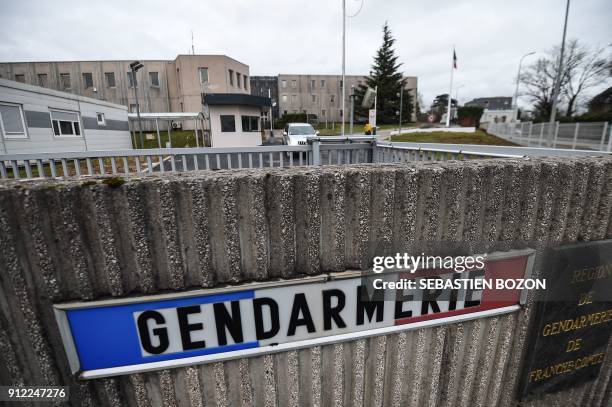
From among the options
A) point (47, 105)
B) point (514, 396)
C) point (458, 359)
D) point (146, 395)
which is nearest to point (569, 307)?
point (514, 396)

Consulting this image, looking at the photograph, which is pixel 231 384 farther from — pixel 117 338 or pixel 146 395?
pixel 117 338

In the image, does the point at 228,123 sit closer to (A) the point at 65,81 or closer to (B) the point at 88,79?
(B) the point at 88,79

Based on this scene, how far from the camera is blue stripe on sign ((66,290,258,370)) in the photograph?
117 cm

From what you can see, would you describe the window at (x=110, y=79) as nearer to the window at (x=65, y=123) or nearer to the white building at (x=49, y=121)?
the white building at (x=49, y=121)

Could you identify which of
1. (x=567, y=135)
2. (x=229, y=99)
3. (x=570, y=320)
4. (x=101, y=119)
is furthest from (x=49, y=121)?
(x=567, y=135)

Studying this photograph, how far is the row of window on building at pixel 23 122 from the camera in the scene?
1263 centimetres

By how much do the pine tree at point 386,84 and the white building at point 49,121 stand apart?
136 ft

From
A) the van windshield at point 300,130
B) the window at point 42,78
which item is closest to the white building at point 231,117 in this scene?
the van windshield at point 300,130

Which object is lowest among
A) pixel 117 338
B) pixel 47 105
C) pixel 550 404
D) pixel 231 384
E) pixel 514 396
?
pixel 550 404

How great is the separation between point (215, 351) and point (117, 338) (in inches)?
16.3

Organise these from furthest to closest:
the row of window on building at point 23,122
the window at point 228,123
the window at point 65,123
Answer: the window at point 228,123, the window at point 65,123, the row of window on building at point 23,122

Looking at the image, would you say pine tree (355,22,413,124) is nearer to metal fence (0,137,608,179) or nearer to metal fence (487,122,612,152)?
metal fence (487,122,612,152)

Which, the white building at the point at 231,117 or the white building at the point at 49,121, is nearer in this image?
the white building at the point at 49,121

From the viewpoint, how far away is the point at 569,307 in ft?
5.91
